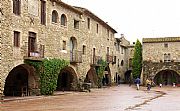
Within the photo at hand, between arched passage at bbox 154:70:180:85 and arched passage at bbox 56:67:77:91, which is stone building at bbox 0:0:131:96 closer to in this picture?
arched passage at bbox 56:67:77:91

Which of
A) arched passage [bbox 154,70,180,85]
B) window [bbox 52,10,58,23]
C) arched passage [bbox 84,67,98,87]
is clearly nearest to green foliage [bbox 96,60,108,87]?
arched passage [bbox 84,67,98,87]

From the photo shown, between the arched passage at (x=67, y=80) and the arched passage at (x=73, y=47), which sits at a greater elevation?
the arched passage at (x=73, y=47)

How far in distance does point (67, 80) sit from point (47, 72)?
8.48m

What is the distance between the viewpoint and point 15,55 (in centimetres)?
2469

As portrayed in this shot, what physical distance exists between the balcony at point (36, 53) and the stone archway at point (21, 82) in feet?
3.33

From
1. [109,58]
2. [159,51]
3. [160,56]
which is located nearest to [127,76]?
[160,56]

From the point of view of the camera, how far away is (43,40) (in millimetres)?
28812

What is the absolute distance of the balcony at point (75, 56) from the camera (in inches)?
1359

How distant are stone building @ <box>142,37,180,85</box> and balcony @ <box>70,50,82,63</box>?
22.2m

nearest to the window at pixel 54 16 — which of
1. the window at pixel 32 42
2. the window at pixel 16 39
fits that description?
the window at pixel 32 42

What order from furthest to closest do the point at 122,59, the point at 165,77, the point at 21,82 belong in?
the point at 122,59 < the point at 165,77 < the point at 21,82

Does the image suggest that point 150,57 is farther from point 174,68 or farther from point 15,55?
point 15,55

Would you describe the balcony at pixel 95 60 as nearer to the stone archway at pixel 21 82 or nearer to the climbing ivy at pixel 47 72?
the climbing ivy at pixel 47 72

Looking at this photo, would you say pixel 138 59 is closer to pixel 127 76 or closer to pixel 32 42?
pixel 127 76
